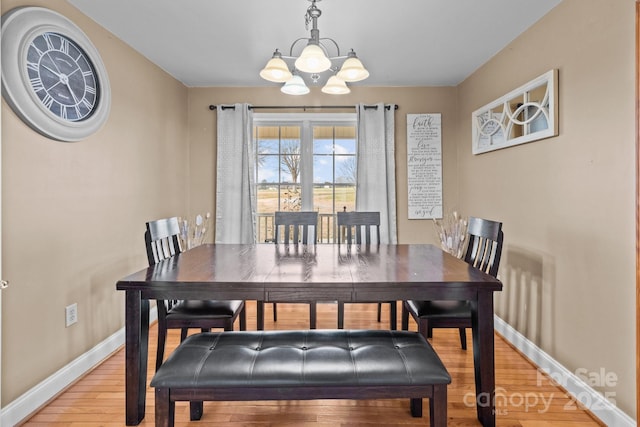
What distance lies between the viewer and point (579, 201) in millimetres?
2033

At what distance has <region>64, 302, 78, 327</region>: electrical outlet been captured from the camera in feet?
7.16

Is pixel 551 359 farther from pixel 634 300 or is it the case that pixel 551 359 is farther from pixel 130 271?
pixel 130 271

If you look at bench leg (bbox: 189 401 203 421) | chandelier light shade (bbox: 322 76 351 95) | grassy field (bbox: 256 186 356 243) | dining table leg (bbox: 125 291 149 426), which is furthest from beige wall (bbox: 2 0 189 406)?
chandelier light shade (bbox: 322 76 351 95)

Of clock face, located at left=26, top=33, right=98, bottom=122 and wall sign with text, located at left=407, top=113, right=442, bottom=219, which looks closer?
clock face, located at left=26, top=33, right=98, bottom=122

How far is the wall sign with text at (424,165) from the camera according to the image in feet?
12.8

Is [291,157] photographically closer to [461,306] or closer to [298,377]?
[461,306]

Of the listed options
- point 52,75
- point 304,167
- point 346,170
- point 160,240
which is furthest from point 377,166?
point 52,75

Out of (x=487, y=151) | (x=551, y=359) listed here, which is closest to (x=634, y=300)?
(x=551, y=359)

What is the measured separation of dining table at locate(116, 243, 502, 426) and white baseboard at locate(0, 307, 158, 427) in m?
0.60

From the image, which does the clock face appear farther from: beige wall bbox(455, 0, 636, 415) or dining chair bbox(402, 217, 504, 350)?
beige wall bbox(455, 0, 636, 415)

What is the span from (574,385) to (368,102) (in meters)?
3.06

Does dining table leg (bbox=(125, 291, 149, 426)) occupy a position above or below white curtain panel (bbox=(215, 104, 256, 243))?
below

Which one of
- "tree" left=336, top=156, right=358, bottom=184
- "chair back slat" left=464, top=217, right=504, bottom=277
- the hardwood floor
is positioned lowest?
the hardwood floor

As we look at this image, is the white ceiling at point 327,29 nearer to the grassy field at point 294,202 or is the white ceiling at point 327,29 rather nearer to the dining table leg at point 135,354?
the grassy field at point 294,202
